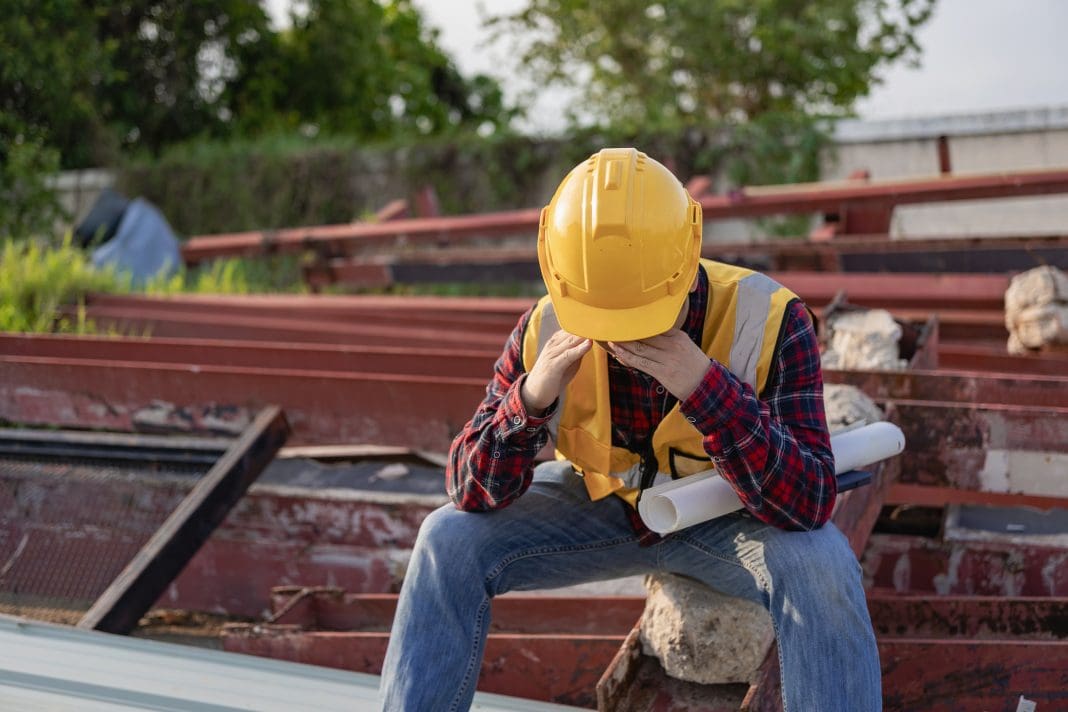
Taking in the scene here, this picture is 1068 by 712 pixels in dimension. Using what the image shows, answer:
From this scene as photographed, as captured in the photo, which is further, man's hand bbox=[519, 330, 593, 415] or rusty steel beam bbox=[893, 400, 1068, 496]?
rusty steel beam bbox=[893, 400, 1068, 496]

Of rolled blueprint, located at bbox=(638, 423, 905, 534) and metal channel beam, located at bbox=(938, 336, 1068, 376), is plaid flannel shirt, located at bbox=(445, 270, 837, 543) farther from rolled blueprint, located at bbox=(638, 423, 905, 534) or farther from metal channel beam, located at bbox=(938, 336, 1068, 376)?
metal channel beam, located at bbox=(938, 336, 1068, 376)

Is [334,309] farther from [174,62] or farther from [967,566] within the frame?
[174,62]

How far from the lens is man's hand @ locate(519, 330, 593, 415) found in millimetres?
2346

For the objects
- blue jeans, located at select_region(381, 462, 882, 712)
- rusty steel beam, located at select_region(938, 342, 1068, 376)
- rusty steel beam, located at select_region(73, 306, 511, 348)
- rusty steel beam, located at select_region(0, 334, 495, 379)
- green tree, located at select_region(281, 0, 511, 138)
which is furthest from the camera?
green tree, located at select_region(281, 0, 511, 138)

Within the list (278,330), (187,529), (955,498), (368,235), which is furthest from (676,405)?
(368,235)

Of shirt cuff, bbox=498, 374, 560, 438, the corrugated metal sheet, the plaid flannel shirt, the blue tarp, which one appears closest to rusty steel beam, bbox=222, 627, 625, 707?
the corrugated metal sheet

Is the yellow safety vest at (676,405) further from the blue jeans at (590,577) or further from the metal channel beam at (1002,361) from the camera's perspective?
the metal channel beam at (1002,361)

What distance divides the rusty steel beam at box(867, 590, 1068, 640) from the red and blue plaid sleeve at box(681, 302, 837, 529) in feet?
2.51

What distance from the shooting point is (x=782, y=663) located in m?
2.22

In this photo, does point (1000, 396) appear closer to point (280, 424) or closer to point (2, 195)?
point (280, 424)

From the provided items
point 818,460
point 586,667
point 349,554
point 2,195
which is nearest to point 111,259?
point 2,195

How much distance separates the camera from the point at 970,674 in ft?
8.75

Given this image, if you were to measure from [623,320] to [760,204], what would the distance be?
432cm

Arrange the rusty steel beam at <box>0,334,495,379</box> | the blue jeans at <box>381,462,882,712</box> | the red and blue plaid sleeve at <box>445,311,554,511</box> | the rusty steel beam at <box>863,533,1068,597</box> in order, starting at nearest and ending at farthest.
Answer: the blue jeans at <box>381,462,882,712</box> < the red and blue plaid sleeve at <box>445,311,554,511</box> < the rusty steel beam at <box>863,533,1068,597</box> < the rusty steel beam at <box>0,334,495,379</box>
